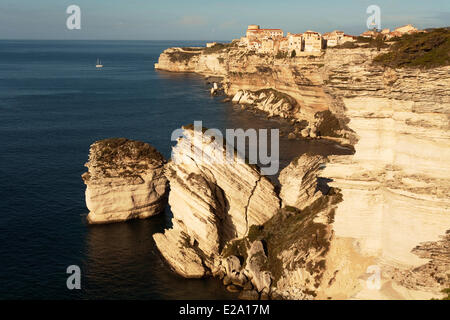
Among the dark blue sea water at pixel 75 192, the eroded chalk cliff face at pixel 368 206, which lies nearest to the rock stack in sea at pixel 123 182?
the dark blue sea water at pixel 75 192

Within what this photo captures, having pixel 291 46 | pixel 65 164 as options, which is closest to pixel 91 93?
pixel 291 46

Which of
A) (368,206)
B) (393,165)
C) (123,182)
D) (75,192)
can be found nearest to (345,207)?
(368,206)

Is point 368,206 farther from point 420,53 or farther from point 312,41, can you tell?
point 312,41

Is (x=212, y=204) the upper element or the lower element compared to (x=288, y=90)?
lower

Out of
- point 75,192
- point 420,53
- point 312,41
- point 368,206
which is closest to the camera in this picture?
point 420,53

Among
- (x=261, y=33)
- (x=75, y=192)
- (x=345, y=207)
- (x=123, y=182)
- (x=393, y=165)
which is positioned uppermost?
(x=261, y=33)

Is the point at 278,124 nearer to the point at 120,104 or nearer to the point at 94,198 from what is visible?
the point at 120,104
